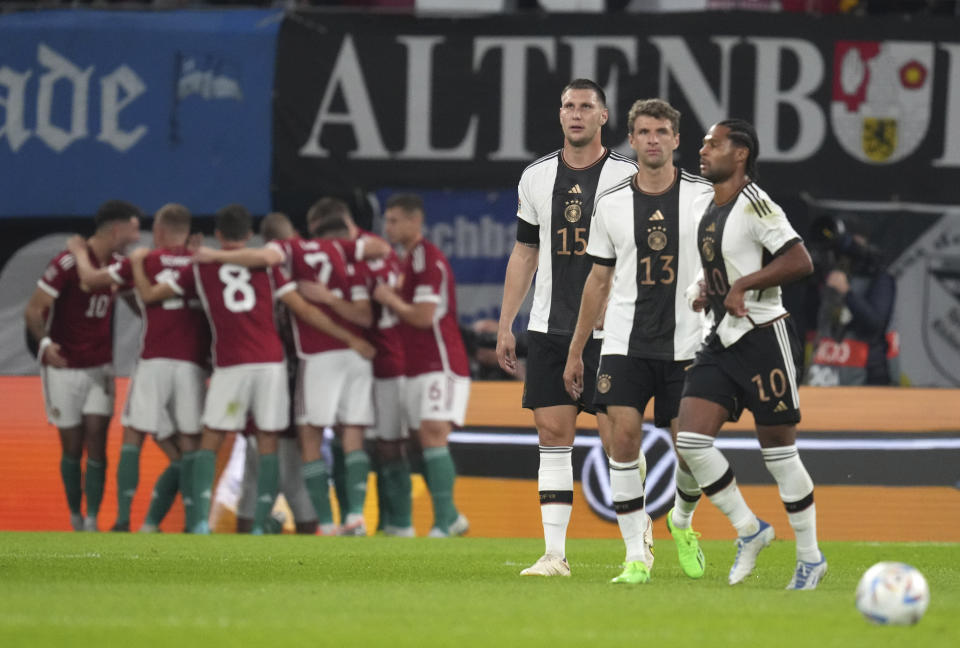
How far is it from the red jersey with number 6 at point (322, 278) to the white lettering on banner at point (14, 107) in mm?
4891

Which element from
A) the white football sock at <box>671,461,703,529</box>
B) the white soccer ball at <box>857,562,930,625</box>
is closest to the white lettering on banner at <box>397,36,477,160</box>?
the white football sock at <box>671,461,703,529</box>

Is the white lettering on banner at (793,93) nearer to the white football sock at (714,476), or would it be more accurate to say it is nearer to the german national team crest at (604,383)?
the german national team crest at (604,383)

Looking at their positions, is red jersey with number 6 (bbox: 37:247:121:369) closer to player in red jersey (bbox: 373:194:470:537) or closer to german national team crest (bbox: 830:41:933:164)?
player in red jersey (bbox: 373:194:470:537)

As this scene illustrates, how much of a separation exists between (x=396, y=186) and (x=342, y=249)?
11.9 ft

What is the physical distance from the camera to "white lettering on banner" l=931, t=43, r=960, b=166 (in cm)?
1498

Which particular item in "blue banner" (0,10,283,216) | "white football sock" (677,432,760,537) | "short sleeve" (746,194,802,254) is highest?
"blue banner" (0,10,283,216)

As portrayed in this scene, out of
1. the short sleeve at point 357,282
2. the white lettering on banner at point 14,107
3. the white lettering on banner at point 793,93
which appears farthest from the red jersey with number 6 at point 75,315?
the white lettering on banner at point 793,93

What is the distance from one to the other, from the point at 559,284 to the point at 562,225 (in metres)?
0.29

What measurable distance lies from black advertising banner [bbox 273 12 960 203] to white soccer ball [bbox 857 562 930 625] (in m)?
10.2

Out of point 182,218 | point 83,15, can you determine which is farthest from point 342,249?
point 83,15

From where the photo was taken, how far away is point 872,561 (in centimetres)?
912

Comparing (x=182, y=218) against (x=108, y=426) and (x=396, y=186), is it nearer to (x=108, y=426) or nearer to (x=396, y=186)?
(x=108, y=426)

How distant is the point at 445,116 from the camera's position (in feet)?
49.9

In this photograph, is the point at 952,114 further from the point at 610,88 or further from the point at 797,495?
the point at 797,495
